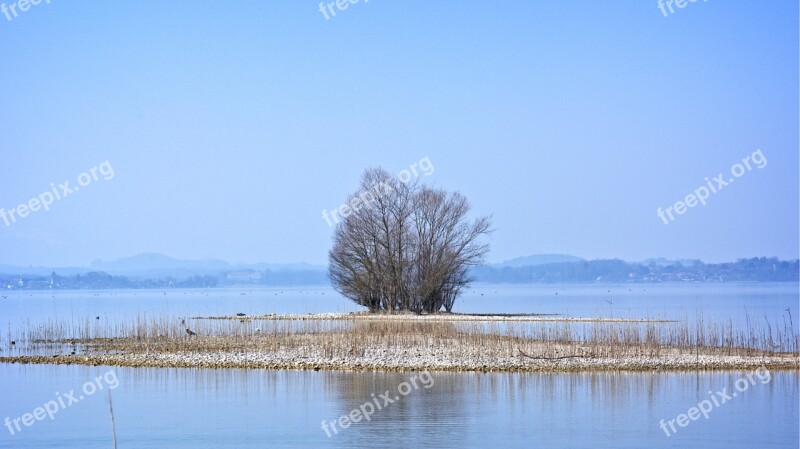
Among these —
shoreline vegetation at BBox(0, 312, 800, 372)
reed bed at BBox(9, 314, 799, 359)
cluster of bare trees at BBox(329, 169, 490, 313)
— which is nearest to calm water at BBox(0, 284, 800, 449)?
shoreline vegetation at BBox(0, 312, 800, 372)

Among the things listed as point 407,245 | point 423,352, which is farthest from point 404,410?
point 407,245

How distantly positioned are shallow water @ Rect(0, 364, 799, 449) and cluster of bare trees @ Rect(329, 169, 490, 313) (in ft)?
113

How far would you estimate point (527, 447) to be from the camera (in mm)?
17125

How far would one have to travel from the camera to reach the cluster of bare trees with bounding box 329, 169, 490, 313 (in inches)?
2461

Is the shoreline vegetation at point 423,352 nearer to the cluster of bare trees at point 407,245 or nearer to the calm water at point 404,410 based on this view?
the calm water at point 404,410

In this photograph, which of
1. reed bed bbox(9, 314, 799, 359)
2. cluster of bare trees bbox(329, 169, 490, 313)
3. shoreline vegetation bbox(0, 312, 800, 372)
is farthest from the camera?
cluster of bare trees bbox(329, 169, 490, 313)

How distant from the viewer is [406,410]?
68.9 feet

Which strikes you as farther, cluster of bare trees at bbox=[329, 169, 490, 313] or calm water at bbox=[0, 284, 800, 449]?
cluster of bare trees at bbox=[329, 169, 490, 313]

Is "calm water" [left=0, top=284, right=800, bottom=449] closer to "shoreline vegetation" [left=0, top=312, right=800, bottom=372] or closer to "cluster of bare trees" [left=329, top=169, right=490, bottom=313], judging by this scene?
"shoreline vegetation" [left=0, top=312, right=800, bottom=372]

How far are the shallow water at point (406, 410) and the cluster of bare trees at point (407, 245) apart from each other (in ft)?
113

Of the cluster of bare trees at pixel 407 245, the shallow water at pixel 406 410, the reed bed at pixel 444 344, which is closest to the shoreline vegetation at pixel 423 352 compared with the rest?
the reed bed at pixel 444 344

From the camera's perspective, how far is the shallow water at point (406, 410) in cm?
1794

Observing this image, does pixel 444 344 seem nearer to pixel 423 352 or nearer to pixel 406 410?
pixel 423 352

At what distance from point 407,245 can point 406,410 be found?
42169mm
